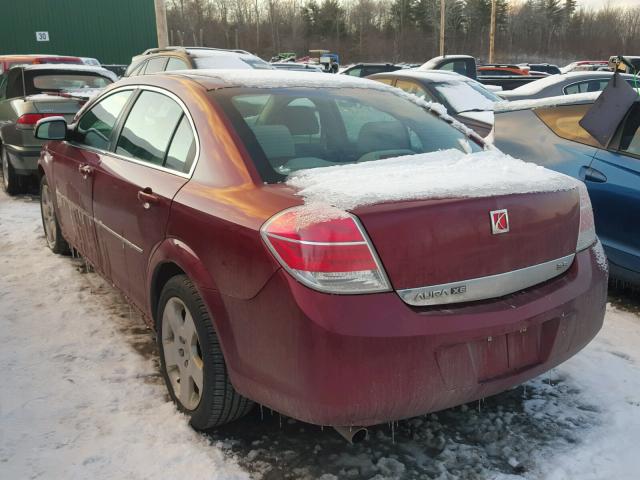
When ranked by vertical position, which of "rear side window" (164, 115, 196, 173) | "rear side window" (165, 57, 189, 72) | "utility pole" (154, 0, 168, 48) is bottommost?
"rear side window" (164, 115, 196, 173)

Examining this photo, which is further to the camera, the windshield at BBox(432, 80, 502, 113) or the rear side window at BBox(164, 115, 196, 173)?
the windshield at BBox(432, 80, 502, 113)

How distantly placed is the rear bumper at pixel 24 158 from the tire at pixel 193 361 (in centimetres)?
519

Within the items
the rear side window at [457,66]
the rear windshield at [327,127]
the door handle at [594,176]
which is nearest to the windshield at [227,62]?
the rear side window at [457,66]

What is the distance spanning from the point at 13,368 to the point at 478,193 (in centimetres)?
259

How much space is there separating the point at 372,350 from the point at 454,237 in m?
0.49

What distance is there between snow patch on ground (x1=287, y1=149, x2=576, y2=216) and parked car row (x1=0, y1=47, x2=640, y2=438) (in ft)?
0.04

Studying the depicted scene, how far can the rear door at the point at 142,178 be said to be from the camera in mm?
2764

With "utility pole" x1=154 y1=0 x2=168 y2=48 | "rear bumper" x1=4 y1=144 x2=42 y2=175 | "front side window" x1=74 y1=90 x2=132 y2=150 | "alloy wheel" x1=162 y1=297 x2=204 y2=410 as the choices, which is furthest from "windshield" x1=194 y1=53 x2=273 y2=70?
"utility pole" x1=154 y1=0 x2=168 y2=48

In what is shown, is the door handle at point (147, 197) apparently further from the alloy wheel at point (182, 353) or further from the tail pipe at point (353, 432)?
the tail pipe at point (353, 432)

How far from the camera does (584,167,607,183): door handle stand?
418cm

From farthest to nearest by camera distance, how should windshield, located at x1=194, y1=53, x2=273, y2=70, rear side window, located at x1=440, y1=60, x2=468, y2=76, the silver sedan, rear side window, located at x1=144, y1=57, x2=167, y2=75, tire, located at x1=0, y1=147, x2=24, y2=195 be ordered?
rear side window, located at x1=440, y1=60, x2=468, y2=76, rear side window, located at x1=144, y1=57, x2=167, y2=75, windshield, located at x1=194, y1=53, x2=273, y2=70, the silver sedan, tire, located at x1=0, y1=147, x2=24, y2=195

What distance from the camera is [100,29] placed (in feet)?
102

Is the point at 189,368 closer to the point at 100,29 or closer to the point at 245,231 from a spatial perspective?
the point at 245,231

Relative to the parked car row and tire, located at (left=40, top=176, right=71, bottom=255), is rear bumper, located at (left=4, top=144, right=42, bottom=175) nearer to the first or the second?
tire, located at (left=40, top=176, right=71, bottom=255)
